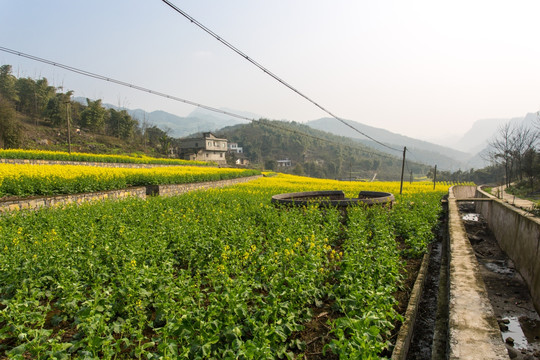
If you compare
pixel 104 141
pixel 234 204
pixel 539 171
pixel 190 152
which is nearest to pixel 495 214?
pixel 234 204

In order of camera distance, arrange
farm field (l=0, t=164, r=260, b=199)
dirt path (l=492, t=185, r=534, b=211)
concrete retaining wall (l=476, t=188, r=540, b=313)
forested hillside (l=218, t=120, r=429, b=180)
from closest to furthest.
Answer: concrete retaining wall (l=476, t=188, r=540, b=313)
farm field (l=0, t=164, r=260, b=199)
dirt path (l=492, t=185, r=534, b=211)
forested hillside (l=218, t=120, r=429, b=180)

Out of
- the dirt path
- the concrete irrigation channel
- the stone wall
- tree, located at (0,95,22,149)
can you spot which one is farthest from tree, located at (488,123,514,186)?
tree, located at (0,95,22,149)

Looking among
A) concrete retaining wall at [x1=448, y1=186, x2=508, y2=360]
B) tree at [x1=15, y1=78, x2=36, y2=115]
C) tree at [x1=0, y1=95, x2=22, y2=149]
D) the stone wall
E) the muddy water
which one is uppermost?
tree at [x1=15, y1=78, x2=36, y2=115]

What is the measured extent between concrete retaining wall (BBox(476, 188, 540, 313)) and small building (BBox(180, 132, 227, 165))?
62.8m

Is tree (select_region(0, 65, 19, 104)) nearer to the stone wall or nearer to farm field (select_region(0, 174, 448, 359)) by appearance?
the stone wall

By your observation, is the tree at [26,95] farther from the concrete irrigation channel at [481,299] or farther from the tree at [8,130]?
the concrete irrigation channel at [481,299]

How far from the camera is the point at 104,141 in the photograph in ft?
179

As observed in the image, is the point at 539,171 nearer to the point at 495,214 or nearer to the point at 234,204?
the point at 495,214

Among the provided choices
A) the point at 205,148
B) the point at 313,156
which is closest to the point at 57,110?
the point at 205,148

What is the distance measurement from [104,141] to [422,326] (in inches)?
2318

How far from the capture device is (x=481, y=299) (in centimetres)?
466

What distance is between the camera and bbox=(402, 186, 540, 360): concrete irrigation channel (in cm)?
367

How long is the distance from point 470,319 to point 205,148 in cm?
7242

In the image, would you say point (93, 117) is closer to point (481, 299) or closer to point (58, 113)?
point (58, 113)
